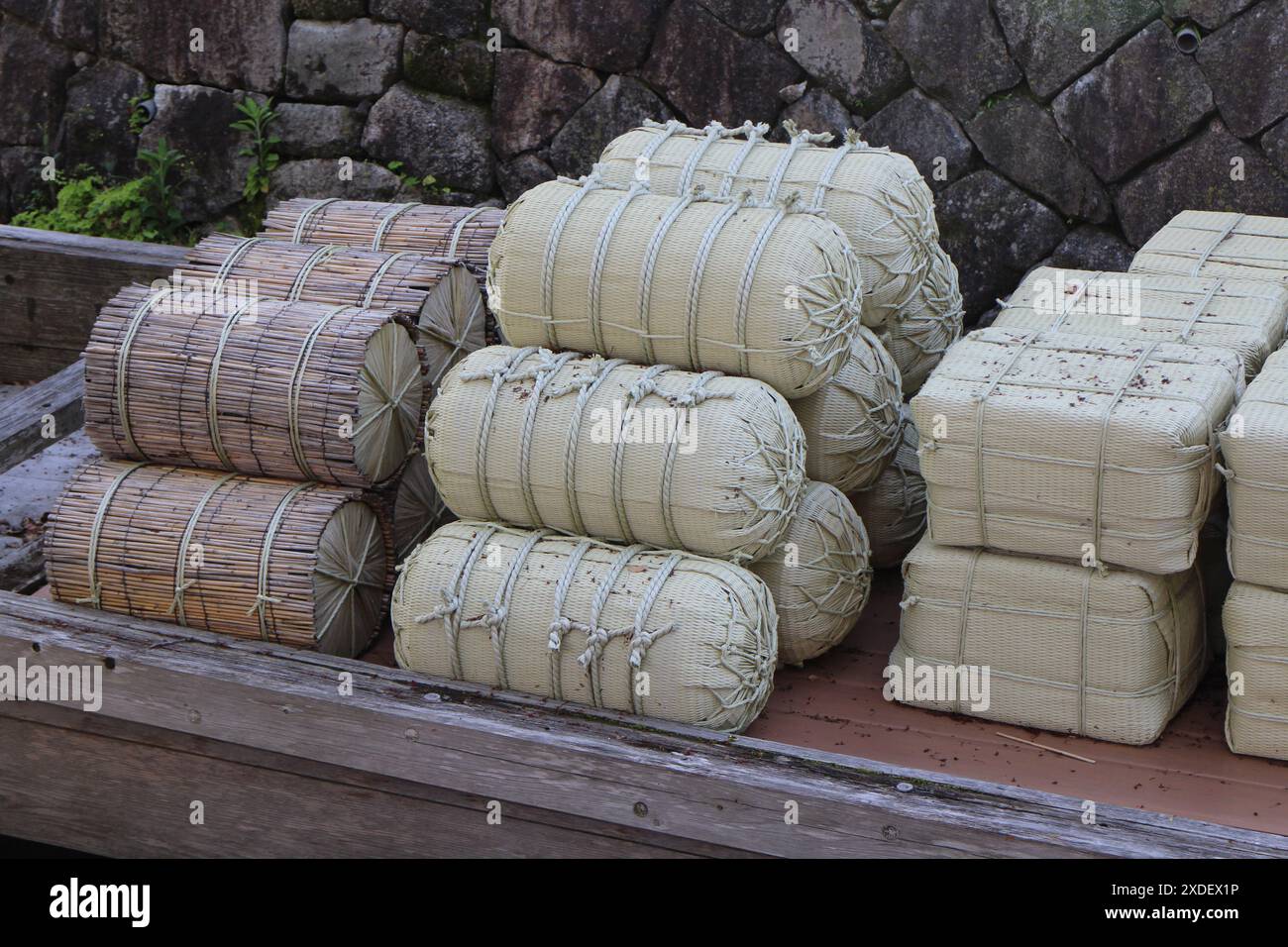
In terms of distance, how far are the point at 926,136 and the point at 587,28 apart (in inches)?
Answer: 54.3

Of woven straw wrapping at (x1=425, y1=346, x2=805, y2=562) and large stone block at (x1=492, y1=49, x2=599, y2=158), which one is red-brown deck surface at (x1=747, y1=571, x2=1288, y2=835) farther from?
large stone block at (x1=492, y1=49, x2=599, y2=158)

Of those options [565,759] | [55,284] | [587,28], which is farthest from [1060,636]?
[55,284]

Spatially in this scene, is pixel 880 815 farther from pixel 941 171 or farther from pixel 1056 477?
pixel 941 171

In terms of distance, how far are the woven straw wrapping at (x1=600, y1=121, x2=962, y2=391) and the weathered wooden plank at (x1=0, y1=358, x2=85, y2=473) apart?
1.99m

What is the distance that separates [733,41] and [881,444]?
232cm

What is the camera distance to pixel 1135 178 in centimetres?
575

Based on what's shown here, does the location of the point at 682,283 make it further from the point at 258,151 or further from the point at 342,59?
the point at 258,151

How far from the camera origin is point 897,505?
4684 mm

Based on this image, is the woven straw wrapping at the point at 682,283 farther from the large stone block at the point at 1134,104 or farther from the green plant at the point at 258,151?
the green plant at the point at 258,151

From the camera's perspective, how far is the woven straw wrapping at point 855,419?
4.25m

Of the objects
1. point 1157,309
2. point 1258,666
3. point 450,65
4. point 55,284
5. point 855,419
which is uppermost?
point 450,65

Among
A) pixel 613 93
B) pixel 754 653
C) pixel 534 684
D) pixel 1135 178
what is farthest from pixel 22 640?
pixel 1135 178

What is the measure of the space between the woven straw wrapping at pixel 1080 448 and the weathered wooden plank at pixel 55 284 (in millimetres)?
3239

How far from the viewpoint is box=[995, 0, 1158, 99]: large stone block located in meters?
5.65
